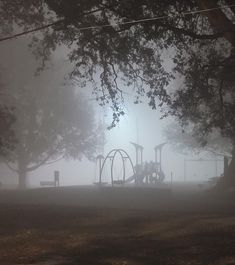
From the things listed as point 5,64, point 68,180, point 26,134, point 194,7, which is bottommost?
point 68,180

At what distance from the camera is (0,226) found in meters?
12.6

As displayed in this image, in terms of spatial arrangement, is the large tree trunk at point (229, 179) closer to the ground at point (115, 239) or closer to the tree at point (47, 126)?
the tree at point (47, 126)

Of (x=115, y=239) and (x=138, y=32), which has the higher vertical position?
(x=138, y=32)

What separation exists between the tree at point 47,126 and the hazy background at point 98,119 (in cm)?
137

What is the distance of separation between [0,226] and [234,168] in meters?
22.3

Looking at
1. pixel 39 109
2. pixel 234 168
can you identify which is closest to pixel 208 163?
pixel 39 109

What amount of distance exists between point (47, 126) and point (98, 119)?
41.4 metres

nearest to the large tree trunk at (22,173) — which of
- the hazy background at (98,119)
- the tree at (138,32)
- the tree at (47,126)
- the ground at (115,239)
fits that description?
the tree at (47,126)

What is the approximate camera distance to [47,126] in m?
44.6

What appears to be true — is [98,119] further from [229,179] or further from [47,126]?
[229,179]

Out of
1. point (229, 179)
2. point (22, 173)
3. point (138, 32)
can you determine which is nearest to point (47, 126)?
point (22, 173)

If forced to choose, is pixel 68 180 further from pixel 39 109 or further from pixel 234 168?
pixel 234 168

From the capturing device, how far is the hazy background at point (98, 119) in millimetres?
43125

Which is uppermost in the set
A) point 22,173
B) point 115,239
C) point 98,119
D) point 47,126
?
point 98,119
